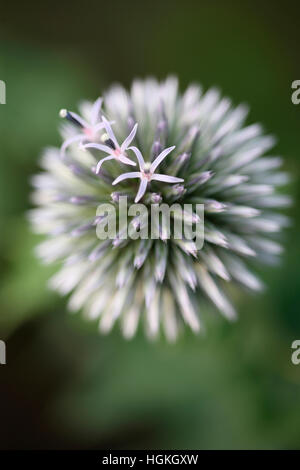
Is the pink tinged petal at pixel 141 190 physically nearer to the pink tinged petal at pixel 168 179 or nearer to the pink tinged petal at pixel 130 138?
the pink tinged petal at pixel 168 179

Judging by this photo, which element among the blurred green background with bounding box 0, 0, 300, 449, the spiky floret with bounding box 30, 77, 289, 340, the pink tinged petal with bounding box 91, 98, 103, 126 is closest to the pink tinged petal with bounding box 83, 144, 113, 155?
the spiky floret with bounding box 30, 77, 289, 340

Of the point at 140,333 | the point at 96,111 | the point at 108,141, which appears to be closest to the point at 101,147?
the point at 108,141

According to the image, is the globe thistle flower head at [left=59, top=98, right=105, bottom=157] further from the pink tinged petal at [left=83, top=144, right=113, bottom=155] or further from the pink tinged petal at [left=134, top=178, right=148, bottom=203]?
the pink tinged petal at [left=134, top=178, right=148, bottom=203]

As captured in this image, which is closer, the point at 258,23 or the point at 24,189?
the point at 24,189

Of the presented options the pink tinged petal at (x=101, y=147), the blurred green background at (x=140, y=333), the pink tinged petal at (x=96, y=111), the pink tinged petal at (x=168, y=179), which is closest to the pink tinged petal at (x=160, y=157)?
the pink tinged petal at (x=168, y=179)

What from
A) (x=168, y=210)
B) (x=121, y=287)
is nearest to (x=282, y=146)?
(x=168, y=210)

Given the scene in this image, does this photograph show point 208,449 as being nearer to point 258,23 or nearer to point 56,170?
point 56,170
